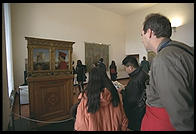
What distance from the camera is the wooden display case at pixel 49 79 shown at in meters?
1.79

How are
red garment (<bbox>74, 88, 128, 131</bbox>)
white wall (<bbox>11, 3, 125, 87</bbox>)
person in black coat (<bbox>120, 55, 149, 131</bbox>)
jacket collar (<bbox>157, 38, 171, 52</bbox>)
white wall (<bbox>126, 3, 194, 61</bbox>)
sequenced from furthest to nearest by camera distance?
white wall (<bbox>126, 3, 194, 61</bbox>) → white wall (<bbox>11, 3, 125, 87</bbox>) → person in black coat (<bbox>120, 55, 149, 131</bbox>) → red garment (<bbox>74, 88, 128, 131</bbox>) → jacket collar (<bbox>157, 38, 171, 52</bbox>)

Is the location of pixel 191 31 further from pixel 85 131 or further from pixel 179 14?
pixel 85 131

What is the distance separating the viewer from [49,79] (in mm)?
Answer: 1910

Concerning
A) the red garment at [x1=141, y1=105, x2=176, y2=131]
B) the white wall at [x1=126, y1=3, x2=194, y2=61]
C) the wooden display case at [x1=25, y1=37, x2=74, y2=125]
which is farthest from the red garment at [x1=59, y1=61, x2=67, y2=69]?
the white wall at [x1=126, y1=3, x2=194, y2=61]

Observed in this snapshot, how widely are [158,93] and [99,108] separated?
1.65ft

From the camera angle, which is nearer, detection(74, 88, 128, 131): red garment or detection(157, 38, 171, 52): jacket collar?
detection(157, 38, 171, 52): jacket collar

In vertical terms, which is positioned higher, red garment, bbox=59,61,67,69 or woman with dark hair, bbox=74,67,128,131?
red garment, bbox=59,61,67,69

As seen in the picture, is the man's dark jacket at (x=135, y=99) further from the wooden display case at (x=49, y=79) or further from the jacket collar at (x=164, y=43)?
the wooden display case at (x=49, y=79)

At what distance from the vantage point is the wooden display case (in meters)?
1.79

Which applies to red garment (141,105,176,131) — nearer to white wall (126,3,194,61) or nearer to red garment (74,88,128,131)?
red garment (74,88,128,131)

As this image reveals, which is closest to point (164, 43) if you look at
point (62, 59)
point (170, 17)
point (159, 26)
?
point (159, 26)

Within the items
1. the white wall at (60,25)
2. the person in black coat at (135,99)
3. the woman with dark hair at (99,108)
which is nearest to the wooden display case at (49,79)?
the woman with dark hair at (99,108)

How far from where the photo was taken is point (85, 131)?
96 cm

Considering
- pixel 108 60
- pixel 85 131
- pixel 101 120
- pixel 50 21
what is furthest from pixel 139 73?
pixel 108 60
